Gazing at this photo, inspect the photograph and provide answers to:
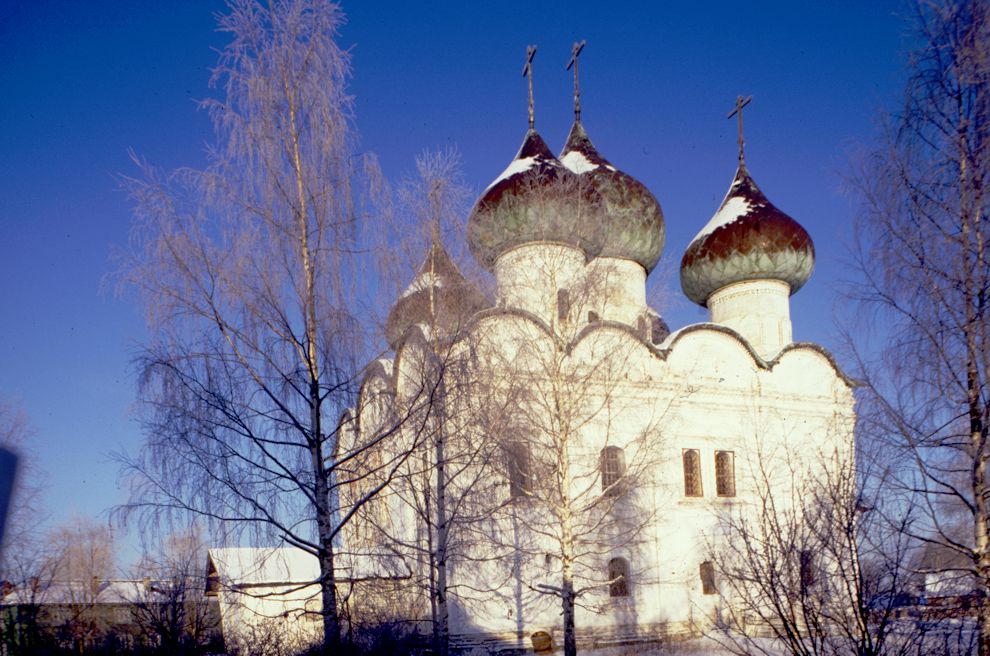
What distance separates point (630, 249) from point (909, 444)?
10.8 metres

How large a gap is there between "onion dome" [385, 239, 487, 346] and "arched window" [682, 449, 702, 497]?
6.84m

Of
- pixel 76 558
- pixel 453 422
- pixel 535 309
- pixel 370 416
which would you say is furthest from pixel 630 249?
pixel 76 558

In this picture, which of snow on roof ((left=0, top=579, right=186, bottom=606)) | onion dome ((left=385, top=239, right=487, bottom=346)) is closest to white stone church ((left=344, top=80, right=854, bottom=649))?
onion dome ((left=385, top=239, right=487, bottom=346))

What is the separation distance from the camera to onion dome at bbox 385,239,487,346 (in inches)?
339

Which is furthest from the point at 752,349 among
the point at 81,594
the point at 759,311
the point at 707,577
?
the point at 81,594

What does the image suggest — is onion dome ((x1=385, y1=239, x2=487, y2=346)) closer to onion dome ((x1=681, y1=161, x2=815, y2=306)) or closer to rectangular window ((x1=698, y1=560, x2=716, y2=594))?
rectangular window ((x1=698, y1=560, x2=716, y2=594))

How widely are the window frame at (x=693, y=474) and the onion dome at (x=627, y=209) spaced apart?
4273mm

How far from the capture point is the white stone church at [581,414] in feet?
28.1

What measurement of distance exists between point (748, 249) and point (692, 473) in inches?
210

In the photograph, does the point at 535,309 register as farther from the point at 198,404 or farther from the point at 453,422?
the point at 198,404

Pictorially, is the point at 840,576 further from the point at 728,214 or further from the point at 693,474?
the point at 728,214

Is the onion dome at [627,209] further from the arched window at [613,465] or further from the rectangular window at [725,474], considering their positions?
the rectangular window at [725,474]

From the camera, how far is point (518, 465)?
1090 centimetres


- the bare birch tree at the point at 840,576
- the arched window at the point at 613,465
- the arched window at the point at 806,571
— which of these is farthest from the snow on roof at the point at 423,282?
the arched window at the point at 613,465
